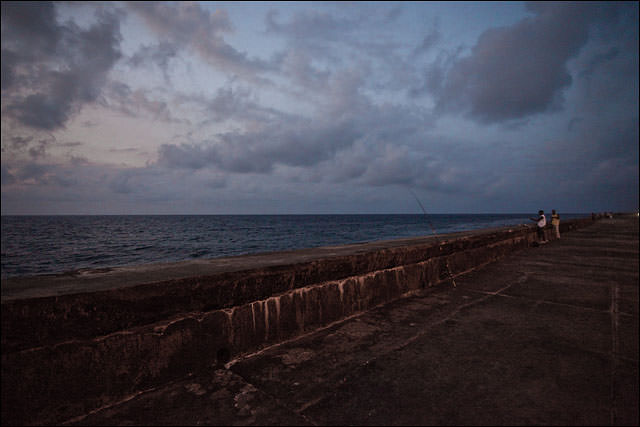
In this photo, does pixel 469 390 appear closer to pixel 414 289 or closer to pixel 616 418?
pixel 616 418

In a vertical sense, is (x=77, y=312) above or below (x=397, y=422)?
above

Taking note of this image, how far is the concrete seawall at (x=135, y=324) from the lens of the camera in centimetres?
135

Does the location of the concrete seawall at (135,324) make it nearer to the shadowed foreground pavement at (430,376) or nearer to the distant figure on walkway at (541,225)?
the shadowed foreground pavement at (430,376)

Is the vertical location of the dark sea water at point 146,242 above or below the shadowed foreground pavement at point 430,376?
below

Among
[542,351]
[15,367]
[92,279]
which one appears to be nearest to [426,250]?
[542,351]

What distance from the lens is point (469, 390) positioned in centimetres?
164

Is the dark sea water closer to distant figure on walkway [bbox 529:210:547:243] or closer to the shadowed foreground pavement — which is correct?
the shadowed foreground pavement

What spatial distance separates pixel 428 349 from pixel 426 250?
2.00 m

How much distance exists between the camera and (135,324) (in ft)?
5.36

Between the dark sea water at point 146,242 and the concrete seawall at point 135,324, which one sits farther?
the dark sea water at point 146,242

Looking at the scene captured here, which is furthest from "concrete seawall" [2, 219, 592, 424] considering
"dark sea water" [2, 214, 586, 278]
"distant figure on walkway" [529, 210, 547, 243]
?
"distant figure on walkway" [529, 210, 547, 243]

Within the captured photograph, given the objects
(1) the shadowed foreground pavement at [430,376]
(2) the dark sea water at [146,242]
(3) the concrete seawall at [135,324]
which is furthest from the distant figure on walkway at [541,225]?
(3) the concrete seawall at [135,324]

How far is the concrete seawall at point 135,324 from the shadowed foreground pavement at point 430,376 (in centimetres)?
10

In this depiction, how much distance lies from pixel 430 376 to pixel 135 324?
1742mm
